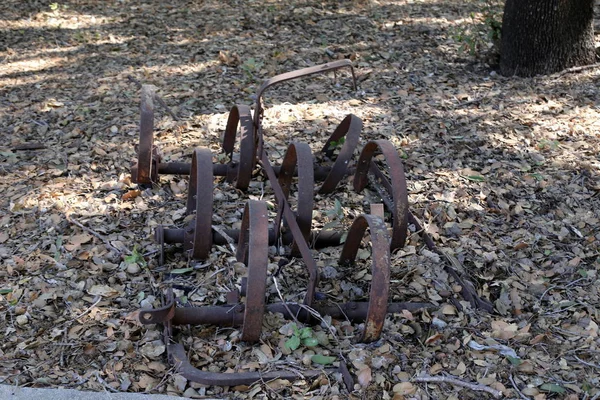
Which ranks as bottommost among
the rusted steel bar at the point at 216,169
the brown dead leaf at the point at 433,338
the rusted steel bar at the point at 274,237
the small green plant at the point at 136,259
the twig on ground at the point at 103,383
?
the twig on ground at the point at 103,383

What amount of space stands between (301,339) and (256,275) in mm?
465

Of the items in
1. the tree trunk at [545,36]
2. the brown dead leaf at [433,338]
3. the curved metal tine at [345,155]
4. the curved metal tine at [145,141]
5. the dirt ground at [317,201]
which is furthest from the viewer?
the tree trunk at [545,36]

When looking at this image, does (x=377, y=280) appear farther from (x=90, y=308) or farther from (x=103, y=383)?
(x=90, y=308)

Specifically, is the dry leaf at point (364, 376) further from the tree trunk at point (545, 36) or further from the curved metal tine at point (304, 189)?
the tree trunk at point (545, 36)

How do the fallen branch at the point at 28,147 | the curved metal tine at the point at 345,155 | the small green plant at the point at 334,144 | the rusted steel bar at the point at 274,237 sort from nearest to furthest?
the rusted steel bar at the point at 274,237 → the curved metal tine at the point at 345,155 → the small green plant at the point at 334,144 → the fallen branch at the point at 28,147

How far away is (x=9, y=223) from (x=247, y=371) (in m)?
2.22

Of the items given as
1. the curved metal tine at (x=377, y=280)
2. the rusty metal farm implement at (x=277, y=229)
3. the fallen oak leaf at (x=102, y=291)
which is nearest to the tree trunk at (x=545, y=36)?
the rusty metal farm implement at (x=277, y=229)

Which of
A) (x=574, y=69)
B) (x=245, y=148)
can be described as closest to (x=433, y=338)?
(x=245, y=148)

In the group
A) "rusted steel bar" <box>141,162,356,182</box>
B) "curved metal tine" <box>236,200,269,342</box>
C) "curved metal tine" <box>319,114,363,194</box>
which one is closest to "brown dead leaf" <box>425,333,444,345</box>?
"curved metal tine" <box>236,200,269,342</box>

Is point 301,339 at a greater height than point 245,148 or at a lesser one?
lesser

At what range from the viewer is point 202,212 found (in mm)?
3662

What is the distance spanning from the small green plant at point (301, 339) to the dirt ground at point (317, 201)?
40mm

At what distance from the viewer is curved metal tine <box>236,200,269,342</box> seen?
3018 millimetres

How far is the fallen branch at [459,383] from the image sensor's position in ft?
9.73
